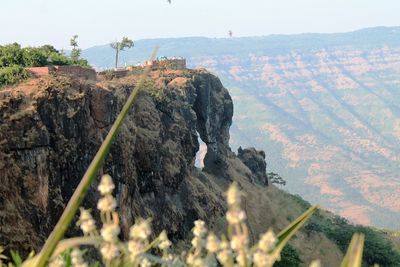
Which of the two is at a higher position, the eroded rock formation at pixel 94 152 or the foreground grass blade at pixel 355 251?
the foreground grass blade at pixel 355 251

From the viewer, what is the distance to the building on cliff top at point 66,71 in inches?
1227

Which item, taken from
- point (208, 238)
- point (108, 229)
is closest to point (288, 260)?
point (208, 238)

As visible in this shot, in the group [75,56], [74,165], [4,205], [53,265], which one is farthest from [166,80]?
[53,265]

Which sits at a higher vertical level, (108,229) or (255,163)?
(108,229)

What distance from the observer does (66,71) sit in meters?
33.2

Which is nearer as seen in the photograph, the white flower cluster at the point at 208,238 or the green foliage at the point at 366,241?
the white flower cluster at the point at 208,238

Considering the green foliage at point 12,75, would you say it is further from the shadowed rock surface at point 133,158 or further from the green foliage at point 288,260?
the green foliage at point 288,260

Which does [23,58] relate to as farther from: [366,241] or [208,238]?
[366,241]

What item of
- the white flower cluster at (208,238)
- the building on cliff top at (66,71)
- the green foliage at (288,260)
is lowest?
the green foliage at (288,260)

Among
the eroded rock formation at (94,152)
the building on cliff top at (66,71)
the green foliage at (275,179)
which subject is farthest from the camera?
the green foliage at (275,179)

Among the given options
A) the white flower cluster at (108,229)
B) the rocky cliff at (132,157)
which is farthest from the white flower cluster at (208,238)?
the rocky cliff at (132,157)

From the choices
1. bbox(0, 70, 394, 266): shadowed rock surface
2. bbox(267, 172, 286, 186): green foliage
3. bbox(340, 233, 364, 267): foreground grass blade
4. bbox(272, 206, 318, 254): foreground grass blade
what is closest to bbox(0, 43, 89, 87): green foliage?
bbox(0, 70, 394, 266): shadowed rock surface

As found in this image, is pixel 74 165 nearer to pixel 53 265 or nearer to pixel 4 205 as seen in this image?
pixel 4 205

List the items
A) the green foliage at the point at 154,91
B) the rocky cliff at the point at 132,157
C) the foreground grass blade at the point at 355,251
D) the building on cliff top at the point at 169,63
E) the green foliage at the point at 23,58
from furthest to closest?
the building on cliff top at the point at 169,63
the green foliage at the point at 154,91
the green foliage at the point at 23,58
the rocky cliff at the point at 132,157
the foreground grass blade at the point at 355,251
